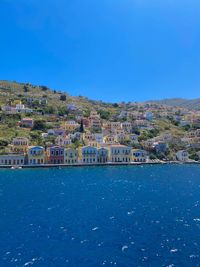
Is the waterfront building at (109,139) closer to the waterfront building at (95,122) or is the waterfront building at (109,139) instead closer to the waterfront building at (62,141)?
the waterfront building at (95,122)

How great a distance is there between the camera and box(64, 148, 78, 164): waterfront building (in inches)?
4481

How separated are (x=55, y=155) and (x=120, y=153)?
60.7 ft

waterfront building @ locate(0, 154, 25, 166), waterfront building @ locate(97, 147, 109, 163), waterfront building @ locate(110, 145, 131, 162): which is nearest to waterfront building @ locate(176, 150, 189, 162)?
waterfront building @ locate(110, 145, 131, 162)

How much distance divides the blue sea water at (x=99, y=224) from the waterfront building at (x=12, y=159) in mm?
33465

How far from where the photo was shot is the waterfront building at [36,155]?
110019 millimetres

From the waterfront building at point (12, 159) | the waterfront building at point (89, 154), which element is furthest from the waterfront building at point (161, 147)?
the waterfront building at point (12, 159)

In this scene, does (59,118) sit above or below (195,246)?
above

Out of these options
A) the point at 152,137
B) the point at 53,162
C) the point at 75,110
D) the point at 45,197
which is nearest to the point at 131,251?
the point at 45,197

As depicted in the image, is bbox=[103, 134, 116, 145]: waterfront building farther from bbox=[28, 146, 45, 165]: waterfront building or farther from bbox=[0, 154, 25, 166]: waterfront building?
bbox=[0, 154, 25, 166]: waterfront building

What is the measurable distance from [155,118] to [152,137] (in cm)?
3670

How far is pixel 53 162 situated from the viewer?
4446 inches

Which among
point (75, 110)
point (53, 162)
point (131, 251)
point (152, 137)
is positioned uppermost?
point (75, 110)

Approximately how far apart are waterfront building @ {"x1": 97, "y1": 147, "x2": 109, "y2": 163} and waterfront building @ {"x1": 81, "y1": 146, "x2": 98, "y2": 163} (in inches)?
42.8

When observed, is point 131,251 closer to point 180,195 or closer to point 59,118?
point 180,195
